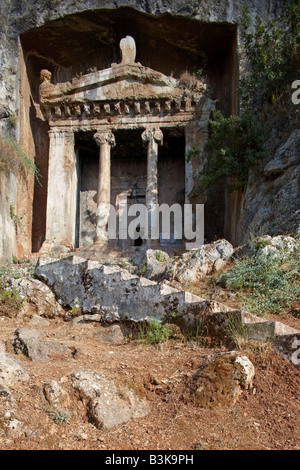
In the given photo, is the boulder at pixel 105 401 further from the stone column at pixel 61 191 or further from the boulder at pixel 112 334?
the stone column at pixel 61 191

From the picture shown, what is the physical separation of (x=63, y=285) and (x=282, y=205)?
551 cm

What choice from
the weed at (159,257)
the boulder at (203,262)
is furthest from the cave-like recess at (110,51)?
the boulder at (203,262)

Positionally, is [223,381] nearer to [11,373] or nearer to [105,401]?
[105,401]

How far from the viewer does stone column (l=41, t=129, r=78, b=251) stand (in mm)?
15727

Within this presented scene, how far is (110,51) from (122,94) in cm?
379

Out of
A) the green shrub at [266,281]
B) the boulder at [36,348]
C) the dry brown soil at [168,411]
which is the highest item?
the green shrub at [266,281]

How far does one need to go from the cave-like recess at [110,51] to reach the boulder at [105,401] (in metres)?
11.3

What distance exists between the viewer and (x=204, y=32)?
17.1 meters

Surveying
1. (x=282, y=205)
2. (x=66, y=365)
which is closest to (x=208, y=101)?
(x=282, y=205)

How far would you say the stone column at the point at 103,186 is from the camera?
51.1 feet

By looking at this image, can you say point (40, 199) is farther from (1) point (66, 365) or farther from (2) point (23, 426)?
(2) point (23, 426)

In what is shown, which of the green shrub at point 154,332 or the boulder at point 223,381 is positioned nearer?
the boulder at point 223,381

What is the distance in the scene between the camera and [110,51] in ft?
61.8
